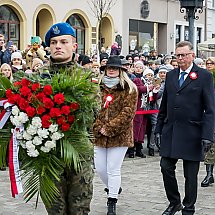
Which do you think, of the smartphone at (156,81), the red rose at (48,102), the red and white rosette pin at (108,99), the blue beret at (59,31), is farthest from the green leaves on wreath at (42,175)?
the smartphone at (156,81)

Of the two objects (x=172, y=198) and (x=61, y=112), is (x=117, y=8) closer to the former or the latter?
Result: (x=172, y=198)

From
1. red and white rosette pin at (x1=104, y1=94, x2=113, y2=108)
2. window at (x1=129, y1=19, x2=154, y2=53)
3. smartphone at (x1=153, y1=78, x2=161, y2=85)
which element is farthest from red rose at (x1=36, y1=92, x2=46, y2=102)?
window at (x1=129, y1=19, x2=154, y2=53)

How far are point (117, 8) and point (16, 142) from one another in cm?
2665

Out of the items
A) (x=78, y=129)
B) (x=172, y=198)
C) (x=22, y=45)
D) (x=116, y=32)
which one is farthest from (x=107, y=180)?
(x=116, y=32)

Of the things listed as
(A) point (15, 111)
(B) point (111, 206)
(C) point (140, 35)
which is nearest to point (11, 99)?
(A) point (15, 111)

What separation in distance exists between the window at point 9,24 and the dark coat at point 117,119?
1805 cm

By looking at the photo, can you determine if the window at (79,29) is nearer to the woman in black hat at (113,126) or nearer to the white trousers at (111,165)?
the woman in black hat at (113,126)

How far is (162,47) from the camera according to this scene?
35719 mm

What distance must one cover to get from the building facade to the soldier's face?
64.2ft

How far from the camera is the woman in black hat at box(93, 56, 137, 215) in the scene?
687cm

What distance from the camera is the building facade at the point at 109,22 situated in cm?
2475

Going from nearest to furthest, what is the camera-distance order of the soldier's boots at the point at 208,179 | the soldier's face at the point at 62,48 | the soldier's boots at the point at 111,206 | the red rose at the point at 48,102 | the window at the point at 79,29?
the red rose at the point at 48,102
the soldier's face at the point at 62,48
the soldier's boots at the point at 111,206
the soldier's boots at the point at 208,179
the window at the point at 79,29

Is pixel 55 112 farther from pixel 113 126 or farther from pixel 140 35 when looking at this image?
pixel 140 35

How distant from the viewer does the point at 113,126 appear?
22.6 ft
